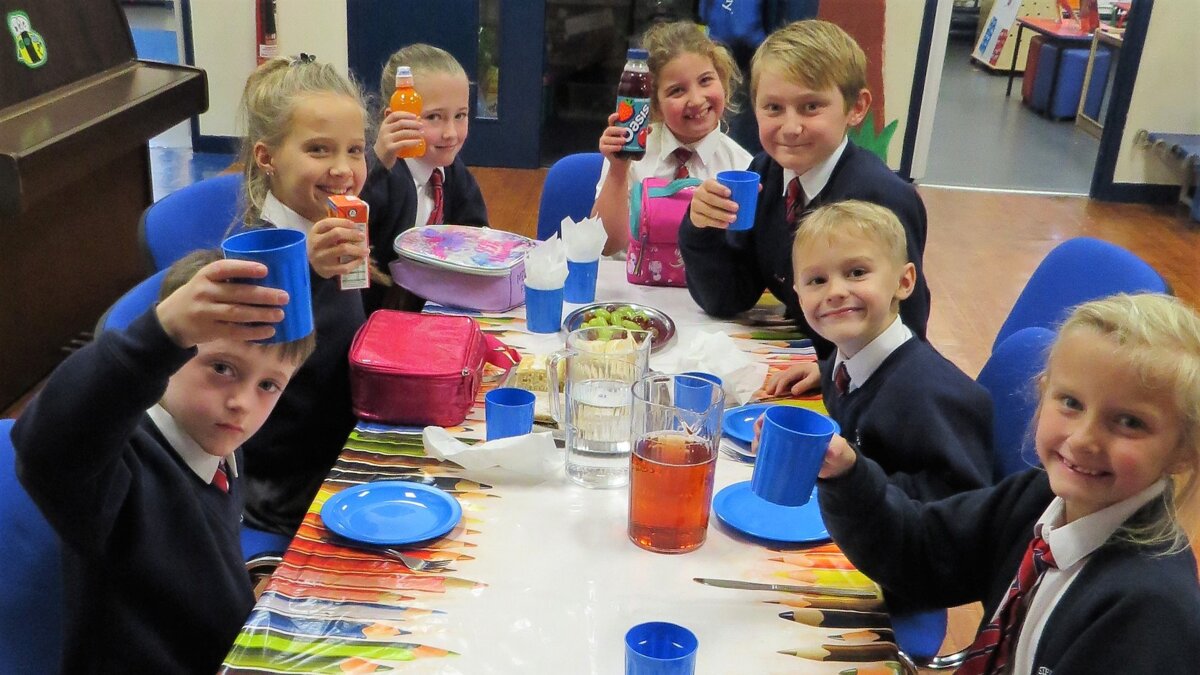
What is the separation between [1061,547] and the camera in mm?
1188

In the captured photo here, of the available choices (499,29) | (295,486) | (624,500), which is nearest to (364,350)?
(295,486)

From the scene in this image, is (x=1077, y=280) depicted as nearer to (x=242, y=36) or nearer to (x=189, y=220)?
(x=189, y=220)

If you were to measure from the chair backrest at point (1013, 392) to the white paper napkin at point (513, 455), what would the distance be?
0.77 metres

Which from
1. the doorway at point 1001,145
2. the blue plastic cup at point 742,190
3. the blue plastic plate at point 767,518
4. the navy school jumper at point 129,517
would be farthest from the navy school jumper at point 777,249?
the doorway at point 1001,145

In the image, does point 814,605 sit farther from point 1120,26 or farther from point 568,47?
point 1120,26

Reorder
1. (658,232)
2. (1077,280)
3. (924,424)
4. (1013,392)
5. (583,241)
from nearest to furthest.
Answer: (924,424), (1013,392), (1077,280), (583,241), (658,232)

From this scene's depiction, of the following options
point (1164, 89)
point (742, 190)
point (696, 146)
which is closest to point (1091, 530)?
point (742, 190)

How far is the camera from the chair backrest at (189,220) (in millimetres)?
2082

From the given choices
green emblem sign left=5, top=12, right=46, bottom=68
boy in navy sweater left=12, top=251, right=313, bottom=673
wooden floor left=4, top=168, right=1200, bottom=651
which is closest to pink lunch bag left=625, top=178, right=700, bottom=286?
boy in navy sweater left=12, top=251, right=313, bottom=673

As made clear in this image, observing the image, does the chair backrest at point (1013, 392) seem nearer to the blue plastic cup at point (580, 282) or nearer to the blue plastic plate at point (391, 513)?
the blue plastic cup at point (580, 282)

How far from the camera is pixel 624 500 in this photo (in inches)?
58.1

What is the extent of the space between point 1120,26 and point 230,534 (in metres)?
8.28

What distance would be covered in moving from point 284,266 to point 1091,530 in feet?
3.15

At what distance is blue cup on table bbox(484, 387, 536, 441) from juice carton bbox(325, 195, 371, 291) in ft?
1.17
